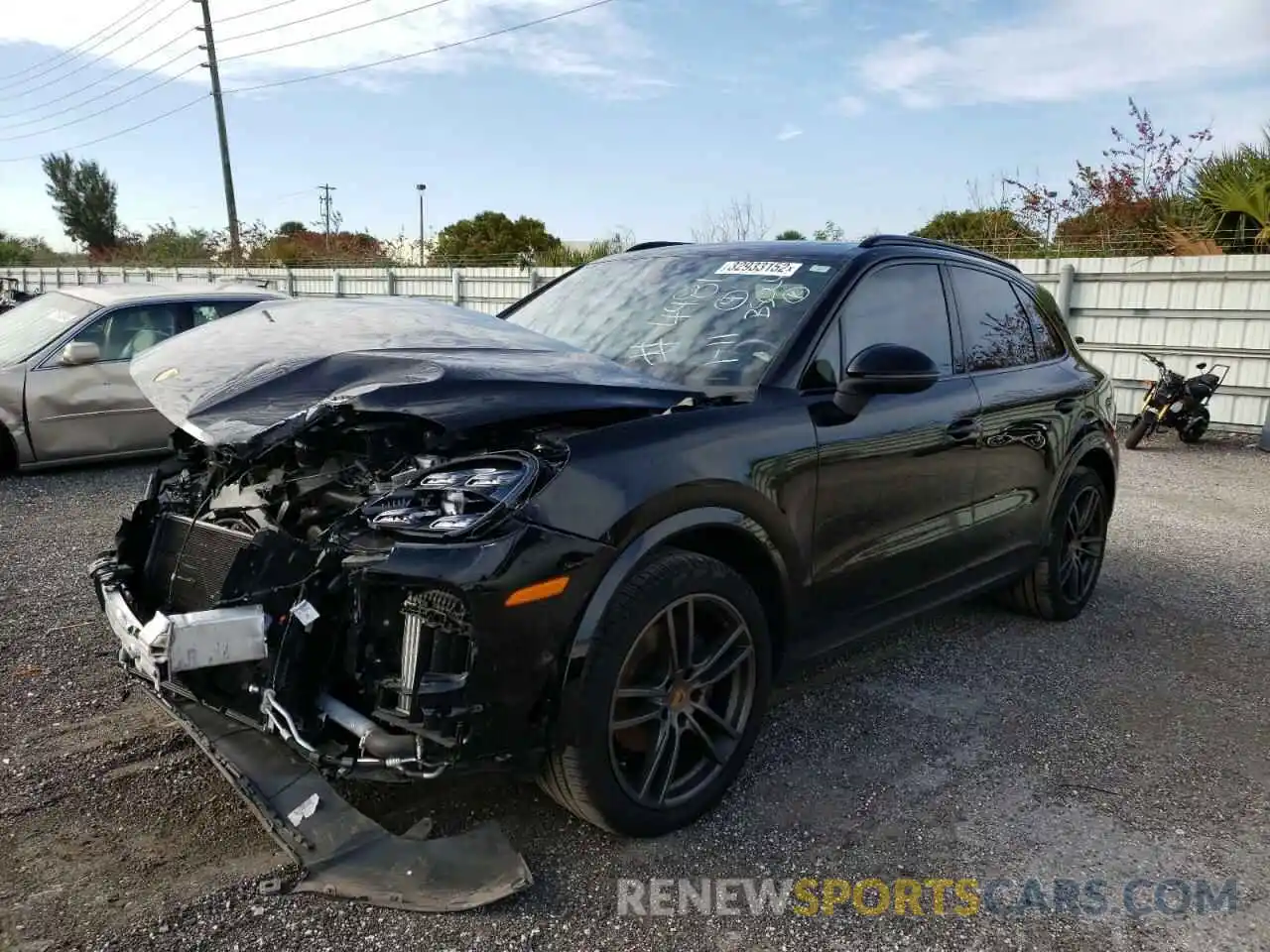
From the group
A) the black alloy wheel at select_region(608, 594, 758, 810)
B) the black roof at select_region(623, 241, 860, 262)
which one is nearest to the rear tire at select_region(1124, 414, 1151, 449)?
the black roof at select_region(623, 241, 860, 262)

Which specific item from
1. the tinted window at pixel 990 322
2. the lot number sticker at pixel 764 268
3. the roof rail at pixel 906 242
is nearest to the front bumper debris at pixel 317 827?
the lot number sticker at pixel 764 268

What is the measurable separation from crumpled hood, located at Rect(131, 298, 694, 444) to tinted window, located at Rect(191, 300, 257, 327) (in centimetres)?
514

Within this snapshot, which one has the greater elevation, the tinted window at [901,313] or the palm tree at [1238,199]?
the palm tree at [1238,199]

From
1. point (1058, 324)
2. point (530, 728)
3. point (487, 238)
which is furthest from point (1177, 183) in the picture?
point (487, 238)

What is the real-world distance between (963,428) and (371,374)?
7.56 ft

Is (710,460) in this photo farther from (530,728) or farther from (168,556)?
(168,556)

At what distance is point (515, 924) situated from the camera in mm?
2346

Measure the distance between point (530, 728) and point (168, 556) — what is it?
1.39 metres

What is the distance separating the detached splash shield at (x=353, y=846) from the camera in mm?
2355

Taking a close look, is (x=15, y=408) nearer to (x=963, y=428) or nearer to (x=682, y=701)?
(x=682, y=701)

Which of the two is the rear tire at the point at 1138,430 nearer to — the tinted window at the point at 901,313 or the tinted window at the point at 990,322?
the tinted window at the point at 990,322

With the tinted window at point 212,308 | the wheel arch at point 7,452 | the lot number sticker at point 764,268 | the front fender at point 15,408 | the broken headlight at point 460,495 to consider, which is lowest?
the wheel arch at point 7,452

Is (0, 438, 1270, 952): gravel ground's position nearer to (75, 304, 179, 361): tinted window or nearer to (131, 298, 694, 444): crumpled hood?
(131, 298, 694, 444): crumpled hood

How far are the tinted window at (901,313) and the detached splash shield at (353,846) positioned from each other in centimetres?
207
